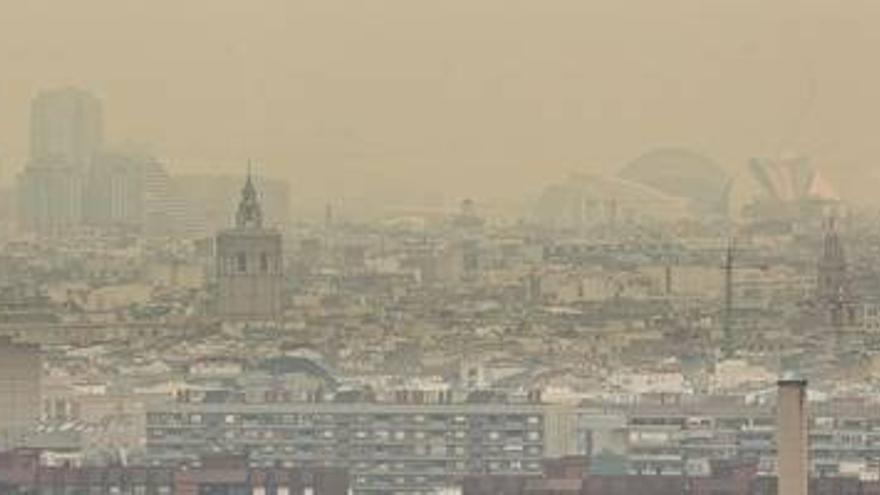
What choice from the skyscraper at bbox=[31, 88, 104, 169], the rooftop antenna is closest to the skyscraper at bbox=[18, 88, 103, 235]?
the skyscraper at bbox=[31, 88, 104, 169]

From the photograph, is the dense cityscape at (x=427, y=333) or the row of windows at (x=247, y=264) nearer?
the dense cityscape at (x=427, y=333)

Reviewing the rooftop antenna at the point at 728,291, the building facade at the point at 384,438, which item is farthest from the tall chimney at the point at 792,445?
the building facade at the point at 384,438

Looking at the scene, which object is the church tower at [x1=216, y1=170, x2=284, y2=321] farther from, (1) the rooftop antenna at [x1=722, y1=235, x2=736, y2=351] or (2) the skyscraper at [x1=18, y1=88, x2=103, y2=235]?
(1) the rooftop antenna at [x1=722, y1=235, x2=736, y2=351]

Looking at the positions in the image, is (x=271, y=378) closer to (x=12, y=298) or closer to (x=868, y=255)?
(x=12, y=298)

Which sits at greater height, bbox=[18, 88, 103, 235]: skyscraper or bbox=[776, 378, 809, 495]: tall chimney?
bbox=[18, 88, 103, 235]: skyscraper

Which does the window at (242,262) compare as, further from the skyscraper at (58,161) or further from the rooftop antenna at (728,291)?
the rooftop antenna at (728,291)

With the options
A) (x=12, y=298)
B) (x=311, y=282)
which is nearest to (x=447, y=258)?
(x=311, y=282)
